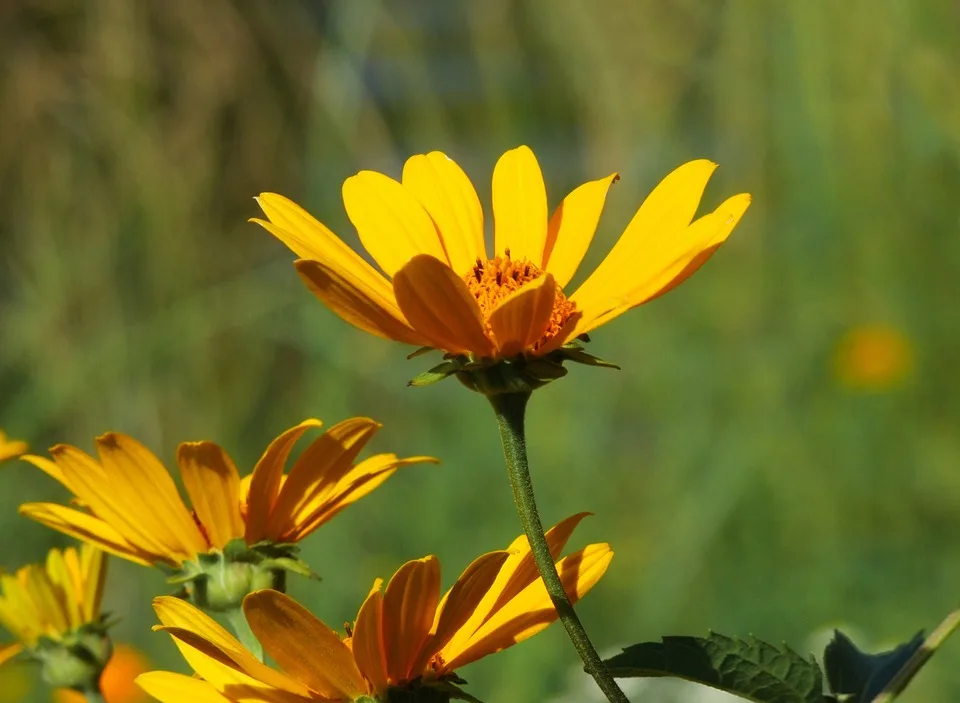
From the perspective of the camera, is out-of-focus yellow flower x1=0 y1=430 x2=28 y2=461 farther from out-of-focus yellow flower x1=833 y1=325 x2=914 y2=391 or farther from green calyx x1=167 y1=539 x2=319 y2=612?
out-of-focus yellow flower x1=833 y1=325 x2=914 y2=391

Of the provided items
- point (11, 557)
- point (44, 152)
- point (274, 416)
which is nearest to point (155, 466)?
A: point (11, 557)

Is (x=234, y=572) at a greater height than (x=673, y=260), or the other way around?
(x=673, y=260)

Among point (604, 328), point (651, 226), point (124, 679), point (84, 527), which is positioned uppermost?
point (604, 328)

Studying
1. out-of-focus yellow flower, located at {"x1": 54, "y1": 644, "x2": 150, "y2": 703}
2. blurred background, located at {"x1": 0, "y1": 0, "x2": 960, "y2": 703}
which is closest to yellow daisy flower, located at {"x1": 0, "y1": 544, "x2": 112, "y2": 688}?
out-of-focus yellow flower, located at {"x1": 54, "y1": 644, "x2": 150, "y2": 703}

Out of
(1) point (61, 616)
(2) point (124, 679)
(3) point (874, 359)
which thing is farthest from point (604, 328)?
(1) point (61, 616)

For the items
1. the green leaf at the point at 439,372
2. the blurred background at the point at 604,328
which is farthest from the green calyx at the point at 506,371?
the blurred background at the point at 604,328

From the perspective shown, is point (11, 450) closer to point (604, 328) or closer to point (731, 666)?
point (731, 666)

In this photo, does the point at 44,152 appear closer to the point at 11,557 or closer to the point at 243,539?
the point at 11,557

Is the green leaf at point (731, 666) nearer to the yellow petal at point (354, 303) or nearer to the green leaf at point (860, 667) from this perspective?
the green leaf at point (860, 667)
